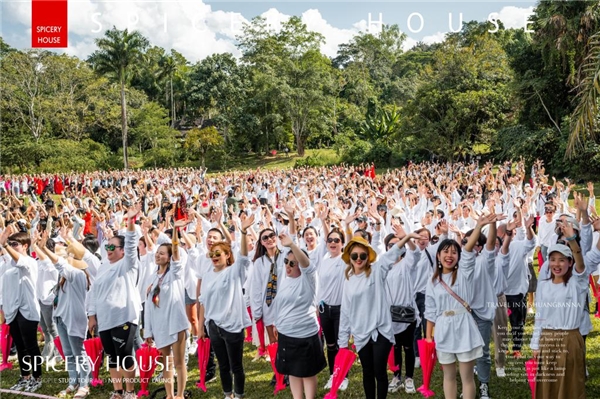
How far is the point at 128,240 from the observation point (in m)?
5.00

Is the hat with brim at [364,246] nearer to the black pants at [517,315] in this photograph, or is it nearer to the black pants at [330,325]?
the black pants at [330,325]

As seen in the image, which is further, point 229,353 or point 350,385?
point 350,385

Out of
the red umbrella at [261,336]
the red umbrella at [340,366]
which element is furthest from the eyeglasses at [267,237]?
the red umbrella at [340,366]

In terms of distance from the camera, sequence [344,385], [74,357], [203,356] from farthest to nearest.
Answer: [74,357] < [203,356] < [344,385]

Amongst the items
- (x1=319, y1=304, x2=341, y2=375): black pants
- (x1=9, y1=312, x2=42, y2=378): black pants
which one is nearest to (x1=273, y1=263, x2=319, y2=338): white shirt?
(x1=319, y1=304, x2=341, y2=375): black pants

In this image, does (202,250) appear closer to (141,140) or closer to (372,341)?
(372,341)

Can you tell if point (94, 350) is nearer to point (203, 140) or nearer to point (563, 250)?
point (563, 250)

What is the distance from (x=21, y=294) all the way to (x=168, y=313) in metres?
1.98

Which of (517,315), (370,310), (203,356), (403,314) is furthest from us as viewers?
(517,315)

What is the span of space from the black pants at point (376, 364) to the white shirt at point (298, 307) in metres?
0.50

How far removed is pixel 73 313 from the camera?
558 centimetres

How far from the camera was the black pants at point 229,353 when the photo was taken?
193 inches

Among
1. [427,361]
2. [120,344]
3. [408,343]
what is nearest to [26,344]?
[120,344]

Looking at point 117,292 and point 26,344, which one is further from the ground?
point 117,292
